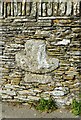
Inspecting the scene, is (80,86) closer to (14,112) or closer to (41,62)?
(41,62)

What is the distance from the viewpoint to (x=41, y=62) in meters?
6.02

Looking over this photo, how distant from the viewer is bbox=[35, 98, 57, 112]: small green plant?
5.96 m

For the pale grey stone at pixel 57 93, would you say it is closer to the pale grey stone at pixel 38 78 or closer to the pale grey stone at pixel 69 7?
the pale grey stone at pixel 38 78

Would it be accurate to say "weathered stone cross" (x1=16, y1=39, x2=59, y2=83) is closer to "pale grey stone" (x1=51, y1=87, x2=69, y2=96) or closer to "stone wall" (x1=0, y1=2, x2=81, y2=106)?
"stone wall" (x1=0, y1=2, x2=81, y2=106)

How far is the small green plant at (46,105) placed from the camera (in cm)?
596

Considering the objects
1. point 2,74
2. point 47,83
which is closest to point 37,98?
point 47,83

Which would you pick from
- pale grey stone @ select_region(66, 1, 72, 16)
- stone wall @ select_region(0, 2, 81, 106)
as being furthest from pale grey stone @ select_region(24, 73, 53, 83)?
pale grey stone @ select_region(66, 1, 72, 16)

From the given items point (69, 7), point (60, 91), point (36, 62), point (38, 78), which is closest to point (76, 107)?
point (60, 91)

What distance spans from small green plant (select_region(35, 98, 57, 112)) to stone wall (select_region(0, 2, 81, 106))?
0.08 m

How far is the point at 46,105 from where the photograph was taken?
5969mm

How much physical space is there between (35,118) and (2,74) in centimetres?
91

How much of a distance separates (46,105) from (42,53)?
0.80 metres

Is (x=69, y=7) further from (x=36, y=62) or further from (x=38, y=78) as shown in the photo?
(x=38, y=78)

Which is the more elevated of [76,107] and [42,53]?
[42,53]
